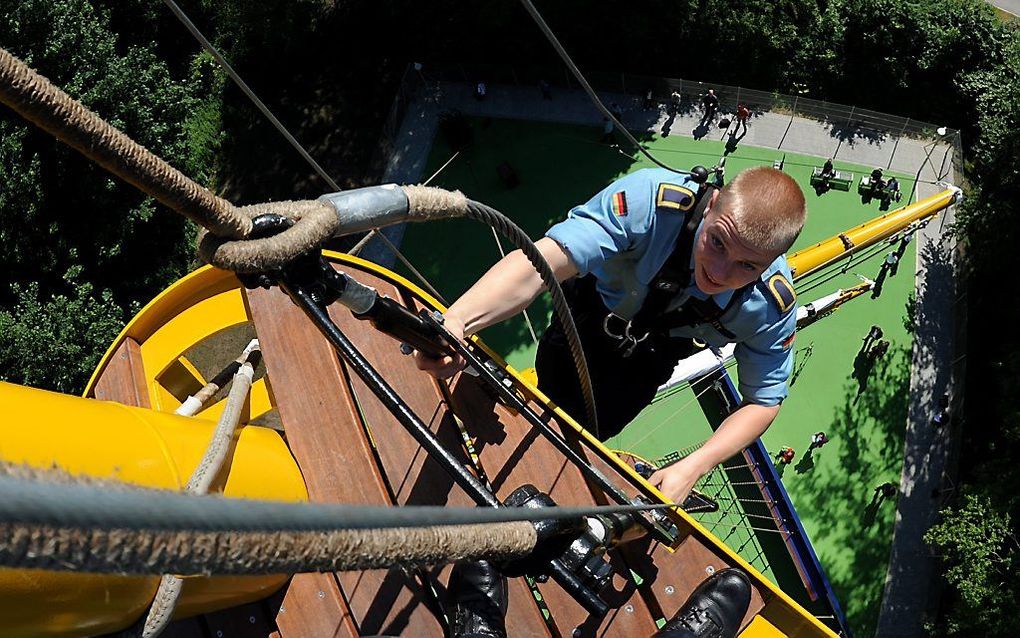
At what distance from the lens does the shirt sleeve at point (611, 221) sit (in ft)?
10.1

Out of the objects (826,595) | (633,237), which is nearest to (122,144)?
(633,237)

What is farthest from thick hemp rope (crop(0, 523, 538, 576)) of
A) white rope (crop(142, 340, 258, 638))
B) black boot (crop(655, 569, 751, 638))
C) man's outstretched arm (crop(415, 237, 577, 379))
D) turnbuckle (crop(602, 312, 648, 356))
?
turnbuckle (crop(602, 312, 648, 356))

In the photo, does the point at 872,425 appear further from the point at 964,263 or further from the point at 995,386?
the point at 964,263

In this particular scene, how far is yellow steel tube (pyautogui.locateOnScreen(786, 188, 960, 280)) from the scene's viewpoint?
663 cm

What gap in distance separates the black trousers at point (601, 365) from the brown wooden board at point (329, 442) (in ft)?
4.29

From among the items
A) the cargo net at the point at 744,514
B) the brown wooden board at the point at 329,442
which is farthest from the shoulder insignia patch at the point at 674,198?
the cargo net at the point at 744,514

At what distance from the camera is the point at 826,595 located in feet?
23.7

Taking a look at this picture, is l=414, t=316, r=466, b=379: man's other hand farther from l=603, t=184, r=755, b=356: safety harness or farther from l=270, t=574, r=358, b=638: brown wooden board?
l=603, t=184, r=755, b=356: safety harness

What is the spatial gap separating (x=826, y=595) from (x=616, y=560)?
5003 millimetres

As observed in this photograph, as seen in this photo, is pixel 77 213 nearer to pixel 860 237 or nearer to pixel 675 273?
pixel 675 273

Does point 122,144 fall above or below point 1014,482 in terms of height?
below

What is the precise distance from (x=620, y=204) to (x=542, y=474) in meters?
1.02

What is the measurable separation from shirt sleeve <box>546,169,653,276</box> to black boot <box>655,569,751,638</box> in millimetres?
1167

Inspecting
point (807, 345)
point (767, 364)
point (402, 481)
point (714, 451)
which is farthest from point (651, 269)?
point (807, 345)
